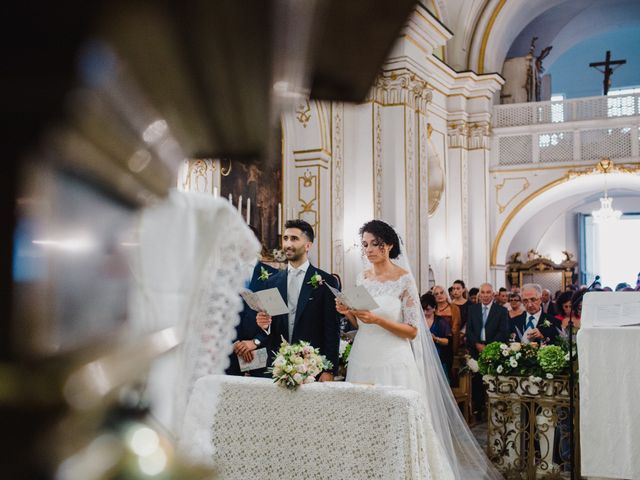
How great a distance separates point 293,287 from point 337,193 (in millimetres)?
7442

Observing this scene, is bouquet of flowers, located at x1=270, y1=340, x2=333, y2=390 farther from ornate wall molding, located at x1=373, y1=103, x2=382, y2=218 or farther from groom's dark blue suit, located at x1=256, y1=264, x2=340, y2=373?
ornate wall molding, located at x1=373, y1=103, x2=382, y2=218

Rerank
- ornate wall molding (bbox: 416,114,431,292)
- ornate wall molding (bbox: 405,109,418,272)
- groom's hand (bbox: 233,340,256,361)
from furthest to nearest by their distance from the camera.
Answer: ornate wall molding (bbox: 416,114,431,292), ornate wall molding (bbox: 405,109,418,272), groom's hand (bbox: 233,340,256,361)

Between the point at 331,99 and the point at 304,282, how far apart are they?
395cm

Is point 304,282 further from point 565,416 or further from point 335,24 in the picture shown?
point 335,24

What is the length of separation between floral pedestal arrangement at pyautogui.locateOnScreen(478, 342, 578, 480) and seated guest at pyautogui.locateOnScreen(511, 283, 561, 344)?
1.05 metres

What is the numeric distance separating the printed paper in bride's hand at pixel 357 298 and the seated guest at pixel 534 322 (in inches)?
113

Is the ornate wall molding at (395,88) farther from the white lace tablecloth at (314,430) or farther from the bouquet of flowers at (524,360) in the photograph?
the white lace tablecloth at (314,430)

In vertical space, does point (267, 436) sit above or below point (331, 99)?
below

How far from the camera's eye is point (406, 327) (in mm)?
5387

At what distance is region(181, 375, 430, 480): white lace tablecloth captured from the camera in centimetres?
413

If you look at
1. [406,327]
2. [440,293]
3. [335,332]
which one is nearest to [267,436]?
[335,332]

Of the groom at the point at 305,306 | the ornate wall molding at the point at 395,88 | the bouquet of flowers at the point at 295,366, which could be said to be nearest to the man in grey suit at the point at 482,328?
the groom at the point at 305,306

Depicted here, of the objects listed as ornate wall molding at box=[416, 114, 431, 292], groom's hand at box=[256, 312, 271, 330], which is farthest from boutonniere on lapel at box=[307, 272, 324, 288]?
ornate wall molding at box=[416, 114, 431, 292]

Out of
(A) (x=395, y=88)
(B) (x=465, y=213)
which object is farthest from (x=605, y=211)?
(A) (x=395, y=88)
